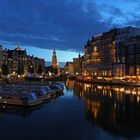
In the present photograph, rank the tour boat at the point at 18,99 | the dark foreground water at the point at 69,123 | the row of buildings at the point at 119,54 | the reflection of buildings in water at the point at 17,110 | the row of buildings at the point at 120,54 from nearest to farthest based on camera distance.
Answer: the dark foreground water at the point at 69,123 < the reflection of buildings in water at the point at 17,110 < the tour boat at the point at 18,99 < the row of buildings at the point at 120,54 < the row of buildings at the point at 119,54

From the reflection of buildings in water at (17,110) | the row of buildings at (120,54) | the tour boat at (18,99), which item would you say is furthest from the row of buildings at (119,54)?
the reflection of buildings in water at (17,110)

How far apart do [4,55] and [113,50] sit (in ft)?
200

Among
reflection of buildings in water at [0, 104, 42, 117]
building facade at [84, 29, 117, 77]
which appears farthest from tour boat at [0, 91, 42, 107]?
building facade at [84, 29, 117, 77]

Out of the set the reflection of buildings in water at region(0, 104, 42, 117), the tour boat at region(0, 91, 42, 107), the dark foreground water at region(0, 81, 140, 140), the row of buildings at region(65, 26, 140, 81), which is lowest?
the dark foreground water at region(0, 81, 140, 140)

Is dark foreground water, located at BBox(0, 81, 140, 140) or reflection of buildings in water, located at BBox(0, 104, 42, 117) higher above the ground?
reflection of buildings in water, located at BBox(0, 104, 42, 117)

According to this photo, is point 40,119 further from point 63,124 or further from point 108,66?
point 108,66

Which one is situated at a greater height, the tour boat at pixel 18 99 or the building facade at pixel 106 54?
the building facade at pixel 106 54

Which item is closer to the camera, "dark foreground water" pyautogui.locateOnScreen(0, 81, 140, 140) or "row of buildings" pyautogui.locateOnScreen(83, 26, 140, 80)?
"dark foreground water" pyautogui.locateOnScreen(0, 81, 140, 140)

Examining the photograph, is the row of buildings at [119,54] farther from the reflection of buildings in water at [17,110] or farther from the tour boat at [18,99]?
the reflection of buildings in water at [17,110]

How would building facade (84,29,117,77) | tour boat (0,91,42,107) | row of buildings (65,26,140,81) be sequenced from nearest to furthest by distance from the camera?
tour boat (0,91,42,107) → row of buildings (65,26,140,81) → building facade (84,29,117,77)

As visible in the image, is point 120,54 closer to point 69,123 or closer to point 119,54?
point 119,54

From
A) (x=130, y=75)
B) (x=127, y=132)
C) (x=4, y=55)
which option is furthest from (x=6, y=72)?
(x=127, y=132)

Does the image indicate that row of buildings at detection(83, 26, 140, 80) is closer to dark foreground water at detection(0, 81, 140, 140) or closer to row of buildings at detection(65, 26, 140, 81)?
row of buildings at detection(65, 26, 140, 81)

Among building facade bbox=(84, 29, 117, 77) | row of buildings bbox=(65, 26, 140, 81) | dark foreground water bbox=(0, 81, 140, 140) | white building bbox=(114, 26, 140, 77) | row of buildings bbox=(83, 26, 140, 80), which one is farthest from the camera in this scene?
building facade bbox=(84, 29, 117, 77)
